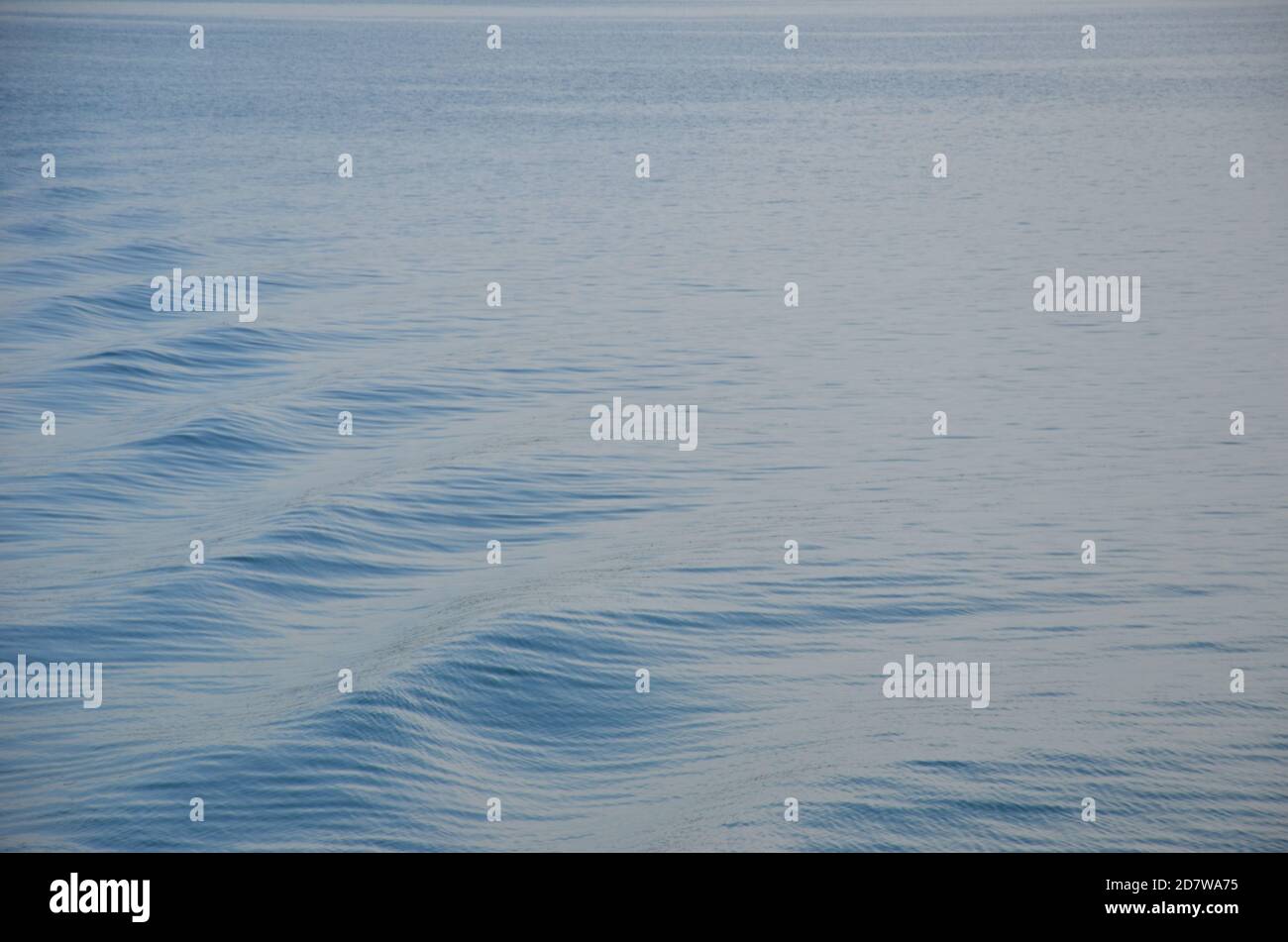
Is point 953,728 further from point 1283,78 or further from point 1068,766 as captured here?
point 1283,78

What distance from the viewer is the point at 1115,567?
12.3 metres

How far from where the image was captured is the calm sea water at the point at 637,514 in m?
9.44

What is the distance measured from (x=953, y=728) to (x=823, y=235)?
1865 cm

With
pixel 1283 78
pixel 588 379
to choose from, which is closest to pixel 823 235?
pixel 588 379

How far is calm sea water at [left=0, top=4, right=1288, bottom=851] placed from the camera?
944cm

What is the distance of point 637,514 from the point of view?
1339 cm

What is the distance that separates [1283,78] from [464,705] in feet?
148

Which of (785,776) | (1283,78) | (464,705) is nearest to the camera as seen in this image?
(785,776)

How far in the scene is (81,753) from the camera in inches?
387

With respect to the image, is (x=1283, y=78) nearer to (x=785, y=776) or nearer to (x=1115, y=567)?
(x=1115, y=567)

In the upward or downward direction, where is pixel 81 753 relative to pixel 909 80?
downward
